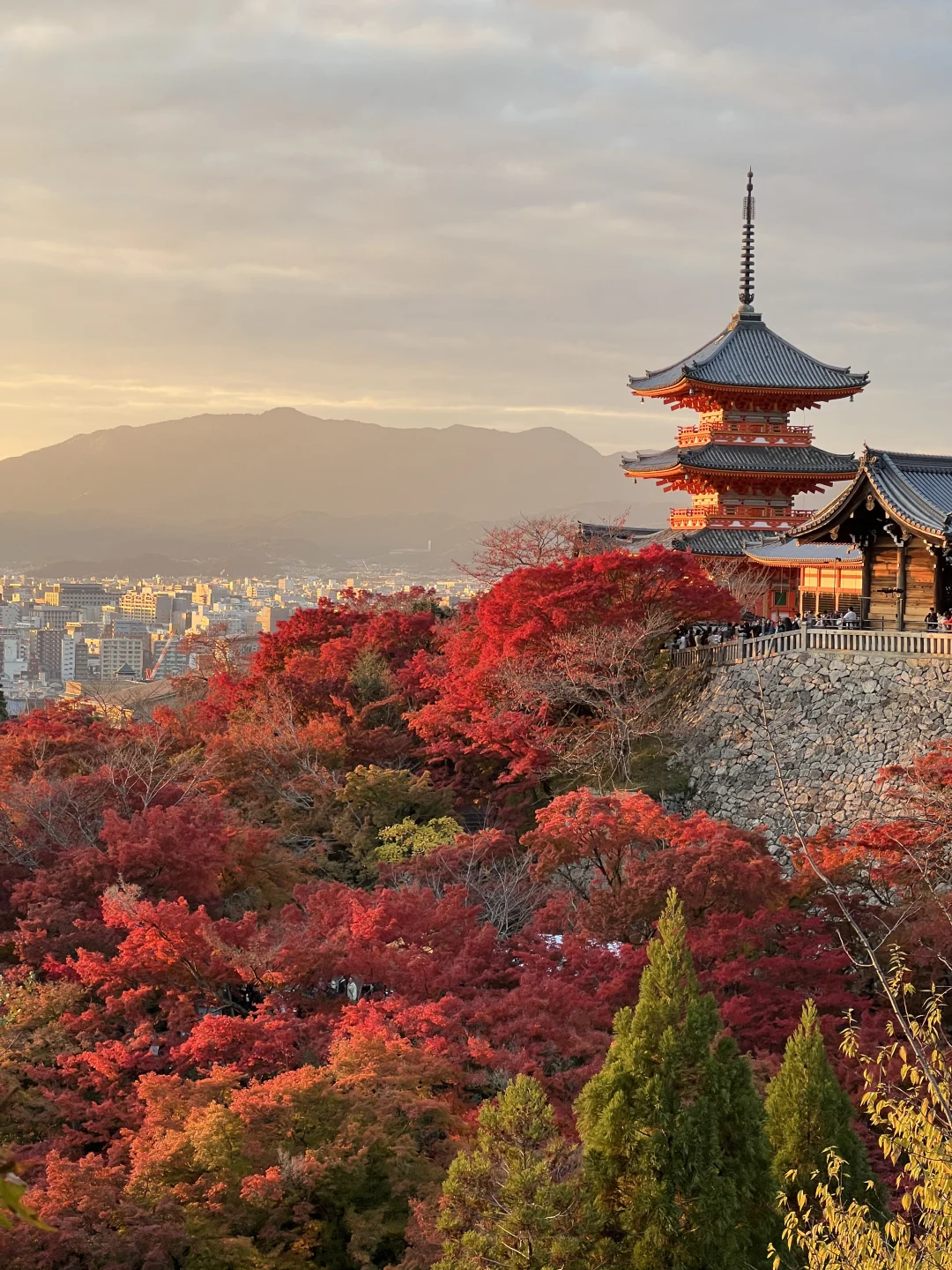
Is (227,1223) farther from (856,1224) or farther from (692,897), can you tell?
(692,897)

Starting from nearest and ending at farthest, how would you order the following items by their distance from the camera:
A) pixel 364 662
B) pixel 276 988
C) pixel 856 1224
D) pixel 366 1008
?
pixel 856 1224, pixel 366 1008, pixel 276 988, pixel 364 662

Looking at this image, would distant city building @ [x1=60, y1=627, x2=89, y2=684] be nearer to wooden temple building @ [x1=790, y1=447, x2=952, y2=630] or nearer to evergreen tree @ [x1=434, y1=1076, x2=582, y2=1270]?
wooden temple building @ [x1=790, y1=447, x2=952, y2=630]

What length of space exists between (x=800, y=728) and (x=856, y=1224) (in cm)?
1456

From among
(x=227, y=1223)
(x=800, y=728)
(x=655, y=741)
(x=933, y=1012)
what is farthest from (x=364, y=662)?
(x=933, y=1012)

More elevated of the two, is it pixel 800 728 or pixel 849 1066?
pixel 800 728

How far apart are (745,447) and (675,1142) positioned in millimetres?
22903

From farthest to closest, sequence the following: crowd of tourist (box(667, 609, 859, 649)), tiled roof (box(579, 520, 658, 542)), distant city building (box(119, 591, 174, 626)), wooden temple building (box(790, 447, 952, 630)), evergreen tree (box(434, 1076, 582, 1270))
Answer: distant city building (box(119, 591, 174, 626)) < tiled roof (box(579, 520, 658, 542)) < crowd of tourist (box(667, 609, 859, 649)) < wooden temple building (box(790, 447, 952, 630)) < evergreen tree (box(434, 1076, 582, 1270))

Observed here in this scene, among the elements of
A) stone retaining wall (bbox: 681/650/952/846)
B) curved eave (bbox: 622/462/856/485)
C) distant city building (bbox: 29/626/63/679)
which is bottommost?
distant city building (bbox: 29/626/63/679)

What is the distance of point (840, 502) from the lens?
2064cm

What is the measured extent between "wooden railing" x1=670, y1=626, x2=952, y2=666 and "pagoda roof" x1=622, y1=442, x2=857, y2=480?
7.46 metres

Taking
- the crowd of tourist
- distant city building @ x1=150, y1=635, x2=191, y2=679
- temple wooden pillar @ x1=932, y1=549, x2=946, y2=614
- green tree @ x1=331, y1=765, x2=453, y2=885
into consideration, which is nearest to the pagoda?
the crowd of tourist

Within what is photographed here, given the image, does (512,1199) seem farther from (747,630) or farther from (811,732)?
(747,630)

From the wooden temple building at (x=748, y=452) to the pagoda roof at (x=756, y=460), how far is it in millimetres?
20

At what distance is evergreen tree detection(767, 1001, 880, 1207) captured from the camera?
9648 millimetres
